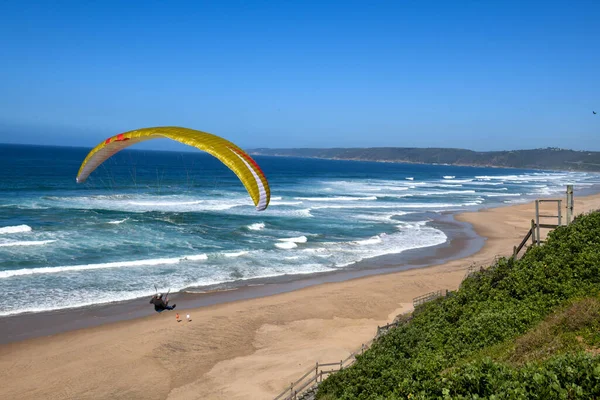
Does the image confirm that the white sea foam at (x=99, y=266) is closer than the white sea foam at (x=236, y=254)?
Yes

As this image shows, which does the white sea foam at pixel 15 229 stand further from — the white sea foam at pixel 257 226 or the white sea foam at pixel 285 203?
the white sea foam at pixel 285 203

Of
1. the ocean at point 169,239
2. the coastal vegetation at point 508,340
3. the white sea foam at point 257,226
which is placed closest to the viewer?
the coastal vegetation at point 508,340

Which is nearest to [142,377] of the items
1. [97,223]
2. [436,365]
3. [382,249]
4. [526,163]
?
[436,365]

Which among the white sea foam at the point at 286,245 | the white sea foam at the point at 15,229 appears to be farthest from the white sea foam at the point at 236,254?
the white sea foam at the point at 15,229

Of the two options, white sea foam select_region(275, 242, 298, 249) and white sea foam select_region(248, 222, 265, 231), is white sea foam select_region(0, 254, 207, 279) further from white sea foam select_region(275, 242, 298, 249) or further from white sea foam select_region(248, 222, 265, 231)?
white sea foam select_region(248, 222, 265, 231)

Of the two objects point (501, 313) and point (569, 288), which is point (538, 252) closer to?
point (569, 288)

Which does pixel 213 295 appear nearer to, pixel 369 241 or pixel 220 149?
pixel 220 149
